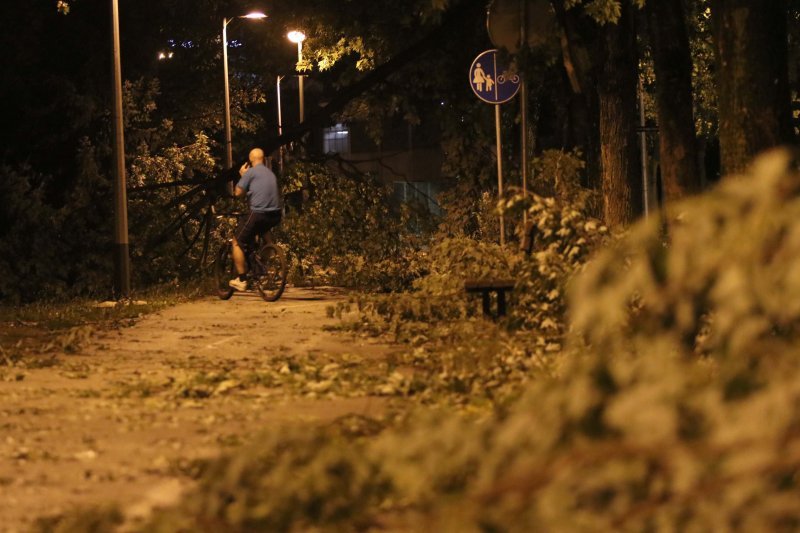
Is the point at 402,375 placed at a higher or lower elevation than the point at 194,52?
lower

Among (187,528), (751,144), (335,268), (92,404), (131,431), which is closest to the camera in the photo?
(187,528)

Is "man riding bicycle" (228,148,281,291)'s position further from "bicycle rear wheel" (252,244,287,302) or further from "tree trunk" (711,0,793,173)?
Result: "tree trunk" (711,0,793,173)

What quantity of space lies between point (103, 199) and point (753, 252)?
20570mm

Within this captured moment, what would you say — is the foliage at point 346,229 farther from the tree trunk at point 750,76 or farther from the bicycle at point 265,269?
the tree trunk at point 750,76

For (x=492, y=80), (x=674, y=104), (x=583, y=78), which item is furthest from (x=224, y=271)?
(x=674, y=104)

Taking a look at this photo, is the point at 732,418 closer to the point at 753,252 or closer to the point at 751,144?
the point at 753,252

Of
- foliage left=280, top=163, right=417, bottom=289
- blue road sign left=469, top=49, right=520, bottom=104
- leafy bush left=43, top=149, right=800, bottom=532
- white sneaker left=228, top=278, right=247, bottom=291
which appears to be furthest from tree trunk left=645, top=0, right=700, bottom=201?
leafy bush left=43, top=149, right=800, bottom=532

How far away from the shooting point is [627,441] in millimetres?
3170

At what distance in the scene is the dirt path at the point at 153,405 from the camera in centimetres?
662

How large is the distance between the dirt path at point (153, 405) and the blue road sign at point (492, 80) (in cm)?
378

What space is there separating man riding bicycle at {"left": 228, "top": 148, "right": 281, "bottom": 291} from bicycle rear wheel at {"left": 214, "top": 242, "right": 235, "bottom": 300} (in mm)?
239

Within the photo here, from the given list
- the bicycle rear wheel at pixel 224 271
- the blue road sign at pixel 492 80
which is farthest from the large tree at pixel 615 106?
the bicycle rear wheel at pixel 224 271

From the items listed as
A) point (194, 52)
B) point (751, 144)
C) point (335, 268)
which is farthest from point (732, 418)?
point (194, 52)

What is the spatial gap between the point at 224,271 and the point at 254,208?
4.54 feet
